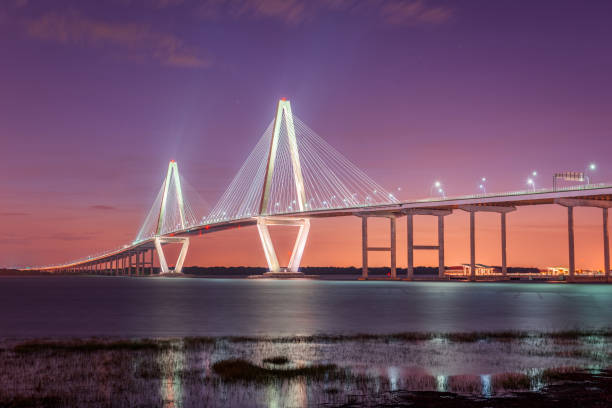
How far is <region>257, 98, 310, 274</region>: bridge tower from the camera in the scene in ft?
272

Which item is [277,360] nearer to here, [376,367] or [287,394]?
[376,367]

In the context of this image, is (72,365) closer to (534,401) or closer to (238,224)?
(534,401)

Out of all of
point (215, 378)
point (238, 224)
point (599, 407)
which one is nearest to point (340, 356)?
point (215, 378)

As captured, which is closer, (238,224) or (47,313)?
(47,313)

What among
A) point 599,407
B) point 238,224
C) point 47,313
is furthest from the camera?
point 238,224

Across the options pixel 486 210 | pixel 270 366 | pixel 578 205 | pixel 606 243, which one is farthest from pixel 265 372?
pixel 486 210

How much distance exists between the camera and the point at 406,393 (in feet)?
40.0

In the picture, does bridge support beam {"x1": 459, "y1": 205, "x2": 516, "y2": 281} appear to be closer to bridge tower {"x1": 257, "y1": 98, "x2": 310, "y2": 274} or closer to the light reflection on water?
bridge tower {"x1": 257, "y1": 98, "x2": 310, "y2": 274}

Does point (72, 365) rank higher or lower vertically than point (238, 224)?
lower

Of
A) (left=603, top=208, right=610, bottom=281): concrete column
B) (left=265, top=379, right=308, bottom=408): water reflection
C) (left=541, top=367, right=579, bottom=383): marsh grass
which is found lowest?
(left=265, top=379, right=308, bottom=408): water reflection

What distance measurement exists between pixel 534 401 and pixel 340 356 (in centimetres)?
682

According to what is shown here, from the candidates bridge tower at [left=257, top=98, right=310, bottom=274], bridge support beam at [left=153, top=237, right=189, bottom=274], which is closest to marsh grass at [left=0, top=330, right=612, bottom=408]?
bridge tower at [left=257, top=98, right=310, bottom=274]

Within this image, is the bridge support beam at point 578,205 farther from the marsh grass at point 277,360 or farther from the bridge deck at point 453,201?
the marsh grass at point 277,360

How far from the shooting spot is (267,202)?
9125 centimetres
